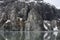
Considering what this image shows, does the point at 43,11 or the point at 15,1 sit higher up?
the point at 15,1

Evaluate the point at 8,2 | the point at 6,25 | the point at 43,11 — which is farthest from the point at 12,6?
the point at 43,11

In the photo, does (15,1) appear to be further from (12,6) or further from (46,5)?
(46,5)

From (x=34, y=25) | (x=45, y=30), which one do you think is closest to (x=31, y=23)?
(x=34, y=25)

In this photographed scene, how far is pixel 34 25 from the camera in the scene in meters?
6.80

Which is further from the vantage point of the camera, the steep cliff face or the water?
the steep cliff face

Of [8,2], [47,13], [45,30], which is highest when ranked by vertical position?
[8,2]

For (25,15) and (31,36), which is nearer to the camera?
(31,36)

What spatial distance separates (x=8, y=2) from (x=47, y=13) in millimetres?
1849

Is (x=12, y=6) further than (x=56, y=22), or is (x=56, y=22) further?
(x=12, y=6)

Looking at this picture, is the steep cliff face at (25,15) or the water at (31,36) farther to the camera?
the steep cliff face at (25,15)

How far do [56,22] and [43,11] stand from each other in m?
0.74

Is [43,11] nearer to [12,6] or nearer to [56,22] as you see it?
[56,22]

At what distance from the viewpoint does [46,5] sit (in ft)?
23.9

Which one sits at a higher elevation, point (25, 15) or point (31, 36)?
point (25, 15)
